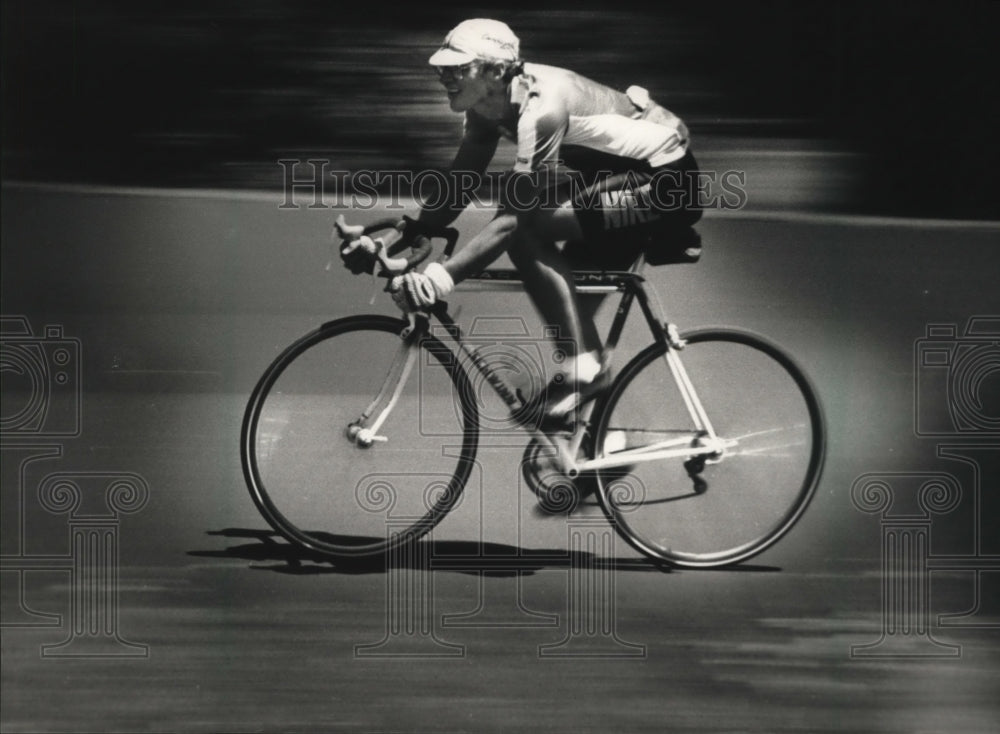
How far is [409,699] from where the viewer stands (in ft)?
17.1

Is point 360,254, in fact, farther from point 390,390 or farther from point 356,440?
point 356,440

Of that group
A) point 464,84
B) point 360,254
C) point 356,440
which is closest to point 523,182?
point 464,84

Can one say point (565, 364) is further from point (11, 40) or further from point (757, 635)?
point (11, 40)

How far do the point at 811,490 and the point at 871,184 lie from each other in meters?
1.14

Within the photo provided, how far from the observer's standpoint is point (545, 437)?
17.1 ft

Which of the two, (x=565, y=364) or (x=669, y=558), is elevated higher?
(x=565, y=364)

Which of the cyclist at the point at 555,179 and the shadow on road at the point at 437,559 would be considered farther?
the shadow on road at the point at 437,559

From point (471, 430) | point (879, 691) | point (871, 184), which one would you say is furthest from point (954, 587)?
point (471, 430)

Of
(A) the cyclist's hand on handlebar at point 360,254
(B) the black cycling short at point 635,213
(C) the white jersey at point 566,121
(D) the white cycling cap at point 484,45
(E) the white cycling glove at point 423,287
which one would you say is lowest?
(E) the white cycling glove at point 423,287

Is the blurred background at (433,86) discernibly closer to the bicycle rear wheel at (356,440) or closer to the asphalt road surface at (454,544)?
the asphalt road surface at (454,544)

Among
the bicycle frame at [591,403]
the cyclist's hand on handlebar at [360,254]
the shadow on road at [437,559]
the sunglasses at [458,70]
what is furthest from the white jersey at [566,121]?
the shadow on road at [437,559]

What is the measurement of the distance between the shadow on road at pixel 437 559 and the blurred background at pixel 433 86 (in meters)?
1.33

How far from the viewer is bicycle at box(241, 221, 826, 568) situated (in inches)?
205

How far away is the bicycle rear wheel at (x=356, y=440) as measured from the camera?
5.20 metres
